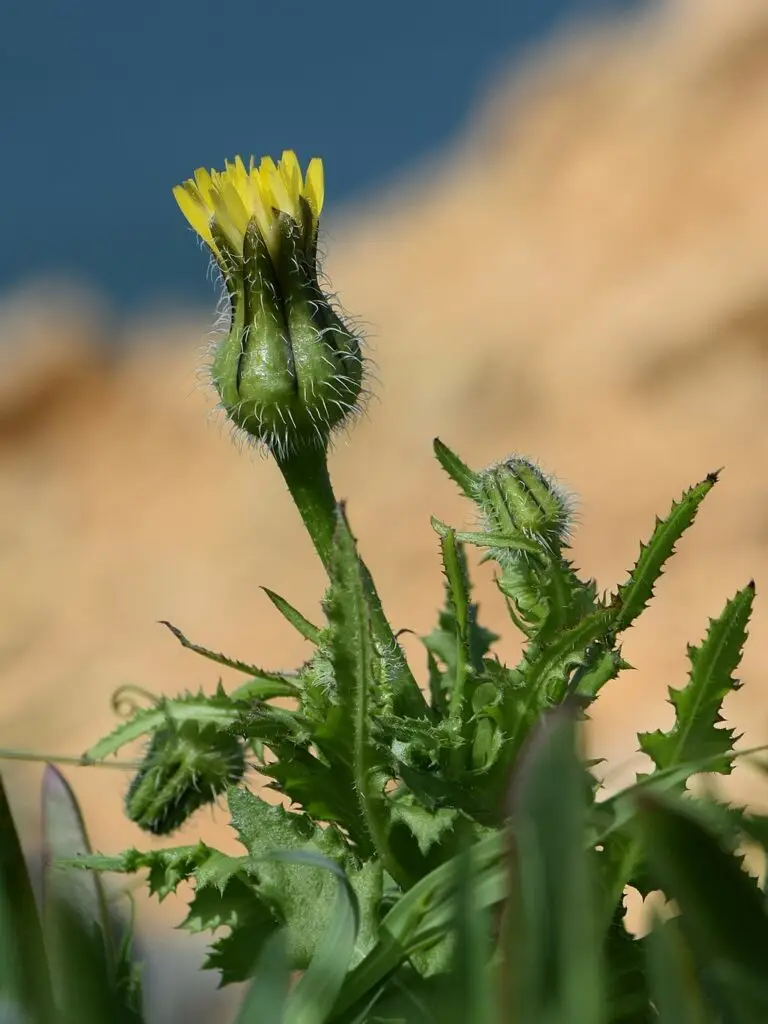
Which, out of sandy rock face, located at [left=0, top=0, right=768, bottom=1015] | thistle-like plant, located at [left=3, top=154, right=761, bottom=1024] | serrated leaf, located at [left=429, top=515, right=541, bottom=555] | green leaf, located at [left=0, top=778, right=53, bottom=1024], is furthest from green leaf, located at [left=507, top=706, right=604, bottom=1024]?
sandy rock face, located at [left=0, top=0, right=768, bottom=1015]

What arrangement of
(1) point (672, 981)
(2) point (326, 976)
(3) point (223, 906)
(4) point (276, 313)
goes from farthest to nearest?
1. (4) point (276, 313)
2. (3) point (223, 906)
3. (2) point (326, 976)
4. (1) point (672, 981)

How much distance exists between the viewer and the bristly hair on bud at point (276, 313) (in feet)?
3.91

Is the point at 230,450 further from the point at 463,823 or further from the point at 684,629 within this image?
the point at 463,823

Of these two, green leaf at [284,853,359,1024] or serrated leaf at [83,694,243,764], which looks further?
serrated leaf at [83,694,243,764]

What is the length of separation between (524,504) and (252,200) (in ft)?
1.37

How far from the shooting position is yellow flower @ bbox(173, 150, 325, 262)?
1.18 meters

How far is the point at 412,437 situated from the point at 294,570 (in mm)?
1806

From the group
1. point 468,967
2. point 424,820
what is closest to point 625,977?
point 424,820

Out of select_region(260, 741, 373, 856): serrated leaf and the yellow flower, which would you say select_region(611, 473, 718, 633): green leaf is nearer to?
select_region(260, 741, 373, 856): serrated leaf

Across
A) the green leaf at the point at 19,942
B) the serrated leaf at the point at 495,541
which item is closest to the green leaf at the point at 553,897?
the green leaf at the point at 19,942

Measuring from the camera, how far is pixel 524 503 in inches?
50.6

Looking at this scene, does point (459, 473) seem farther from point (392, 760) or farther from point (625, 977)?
point (625, 977)

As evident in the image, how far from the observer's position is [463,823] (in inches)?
38.9

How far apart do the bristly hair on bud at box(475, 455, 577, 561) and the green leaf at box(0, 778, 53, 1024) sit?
700 mm
